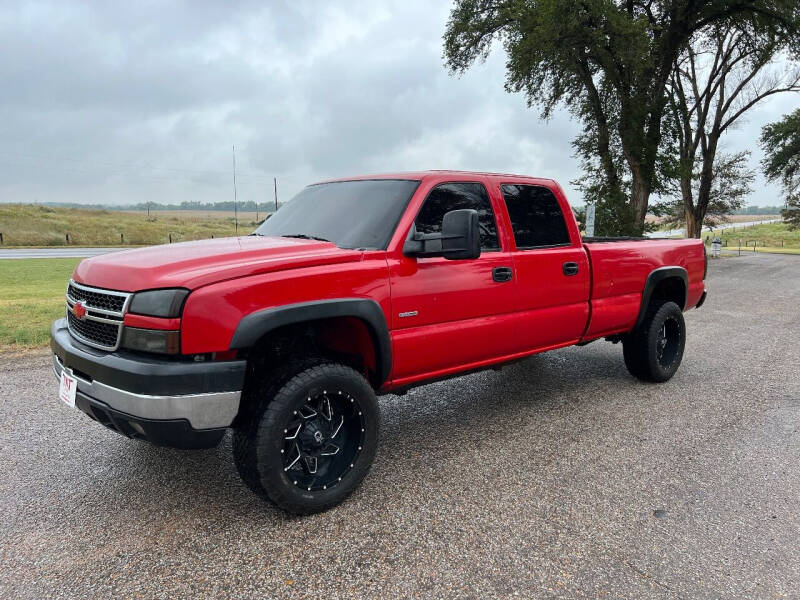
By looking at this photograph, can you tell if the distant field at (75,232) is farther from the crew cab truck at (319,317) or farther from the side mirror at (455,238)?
the side mirror at (455,238)

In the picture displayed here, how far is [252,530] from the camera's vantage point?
2.96 metres

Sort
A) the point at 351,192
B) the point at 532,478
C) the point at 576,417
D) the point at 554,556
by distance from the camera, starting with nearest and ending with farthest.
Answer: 1. the point at 554,556
2. the point at 532,478
3. the point at 351,192
4. the point at 576,417

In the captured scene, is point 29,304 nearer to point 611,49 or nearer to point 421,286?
point 421,286

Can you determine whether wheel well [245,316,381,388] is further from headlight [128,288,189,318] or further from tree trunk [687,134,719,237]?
tree trunk [687,134,719,237]

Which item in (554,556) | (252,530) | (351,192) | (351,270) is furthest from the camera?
(351,192)

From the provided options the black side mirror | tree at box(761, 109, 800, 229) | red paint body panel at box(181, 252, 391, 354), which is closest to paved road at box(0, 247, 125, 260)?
red paint body panel at box(181, 252, 391, 354)

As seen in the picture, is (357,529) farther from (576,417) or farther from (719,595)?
(576,417)

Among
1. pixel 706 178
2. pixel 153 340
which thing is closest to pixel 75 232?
pixel 706 178

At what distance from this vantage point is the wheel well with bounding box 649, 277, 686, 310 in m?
5.70

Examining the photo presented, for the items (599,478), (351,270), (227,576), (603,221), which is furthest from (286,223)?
(603,221)

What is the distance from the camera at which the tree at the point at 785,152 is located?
1421 inches

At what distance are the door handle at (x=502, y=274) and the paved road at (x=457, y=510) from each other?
117 centimetres

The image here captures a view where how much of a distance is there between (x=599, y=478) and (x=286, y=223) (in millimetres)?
2689

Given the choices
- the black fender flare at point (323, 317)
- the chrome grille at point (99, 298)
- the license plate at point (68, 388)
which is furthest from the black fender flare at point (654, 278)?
the license plate at point (68, 388)
